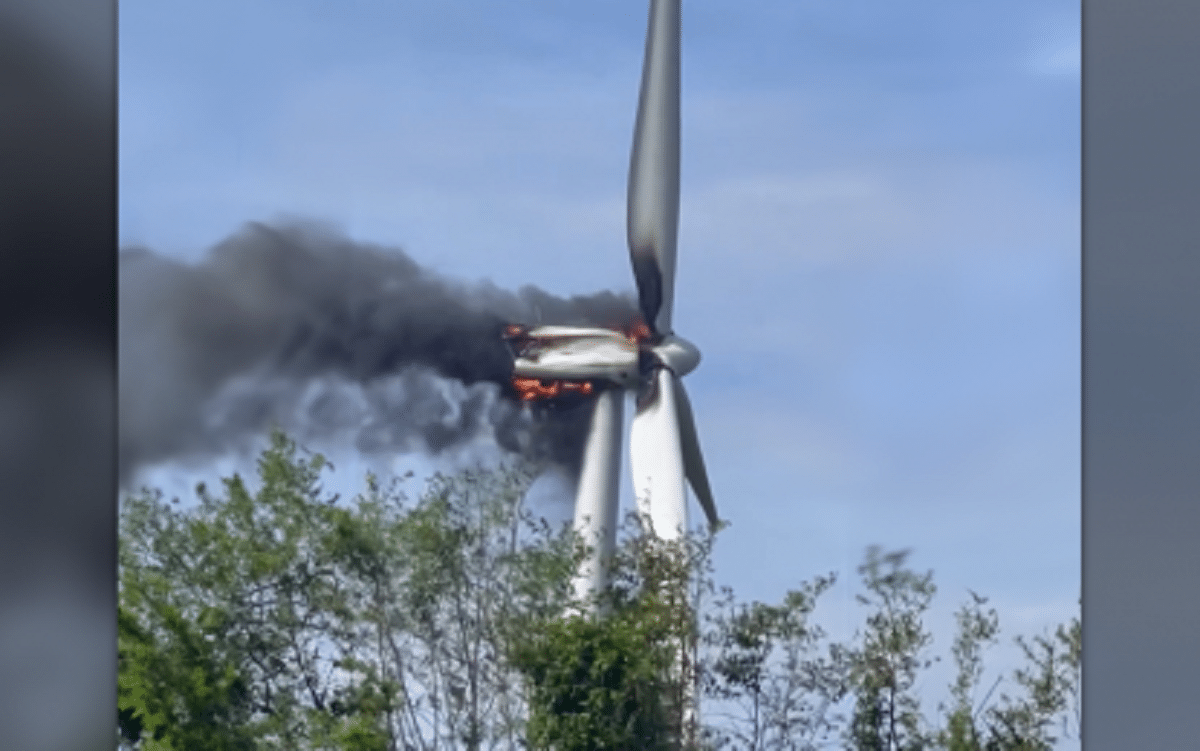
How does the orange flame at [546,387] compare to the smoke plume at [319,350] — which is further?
the orange flame at [546,387]

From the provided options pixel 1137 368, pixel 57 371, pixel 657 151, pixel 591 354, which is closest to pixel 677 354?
pixel 591 354

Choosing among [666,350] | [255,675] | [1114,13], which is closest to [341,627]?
[255,675]

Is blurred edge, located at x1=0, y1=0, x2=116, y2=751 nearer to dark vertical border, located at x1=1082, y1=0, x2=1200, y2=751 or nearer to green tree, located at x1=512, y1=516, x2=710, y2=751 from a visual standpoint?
green tree, located at x1=512, y1=516, x2=710, y2=751

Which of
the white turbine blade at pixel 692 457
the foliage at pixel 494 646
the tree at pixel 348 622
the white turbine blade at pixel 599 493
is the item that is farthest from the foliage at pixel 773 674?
the tree at pixel 348 622

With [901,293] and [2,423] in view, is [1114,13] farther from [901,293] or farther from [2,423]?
[2,423]

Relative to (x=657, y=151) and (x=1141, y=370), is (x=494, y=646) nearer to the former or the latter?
(x=657, y=151)

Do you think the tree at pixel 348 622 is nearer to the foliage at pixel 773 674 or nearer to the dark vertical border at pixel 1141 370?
the foliage at pixel 773 674

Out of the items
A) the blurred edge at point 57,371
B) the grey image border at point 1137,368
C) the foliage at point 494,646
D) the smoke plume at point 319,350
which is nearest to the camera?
the blurred edge at point 57,371
